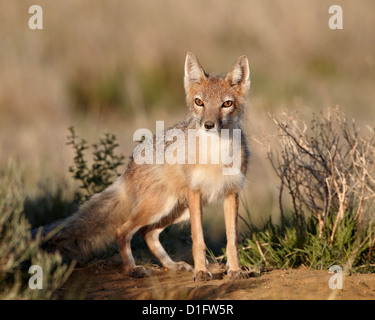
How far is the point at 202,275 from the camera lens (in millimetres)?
5004

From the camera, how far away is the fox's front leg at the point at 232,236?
5066mm

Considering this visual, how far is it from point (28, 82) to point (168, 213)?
820 cm

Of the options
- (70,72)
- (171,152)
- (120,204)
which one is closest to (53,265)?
(120,204)

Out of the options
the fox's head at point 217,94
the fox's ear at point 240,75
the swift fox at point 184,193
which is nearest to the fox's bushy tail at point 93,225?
the swift fox at point 184,193

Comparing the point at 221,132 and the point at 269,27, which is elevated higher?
the point at 269,27

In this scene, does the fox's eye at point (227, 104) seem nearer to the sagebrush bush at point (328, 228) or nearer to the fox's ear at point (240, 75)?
the fox's ear at point (240, 75)

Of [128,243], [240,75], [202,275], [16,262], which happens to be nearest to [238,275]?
[202,275]

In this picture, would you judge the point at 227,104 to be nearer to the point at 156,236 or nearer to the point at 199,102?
the point at 199,102

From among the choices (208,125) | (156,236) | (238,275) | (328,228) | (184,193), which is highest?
(208,125)

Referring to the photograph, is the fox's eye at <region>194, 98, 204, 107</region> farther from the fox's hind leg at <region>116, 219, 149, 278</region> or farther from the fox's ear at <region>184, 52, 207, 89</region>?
the fox's hind leg at <region>116, 219, 149, 278</region>

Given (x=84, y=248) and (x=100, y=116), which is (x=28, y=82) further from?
(x=84, y=248)

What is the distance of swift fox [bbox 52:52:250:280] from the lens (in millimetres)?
5113

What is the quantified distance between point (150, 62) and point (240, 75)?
936 cm

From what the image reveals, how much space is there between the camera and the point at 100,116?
12047mm
